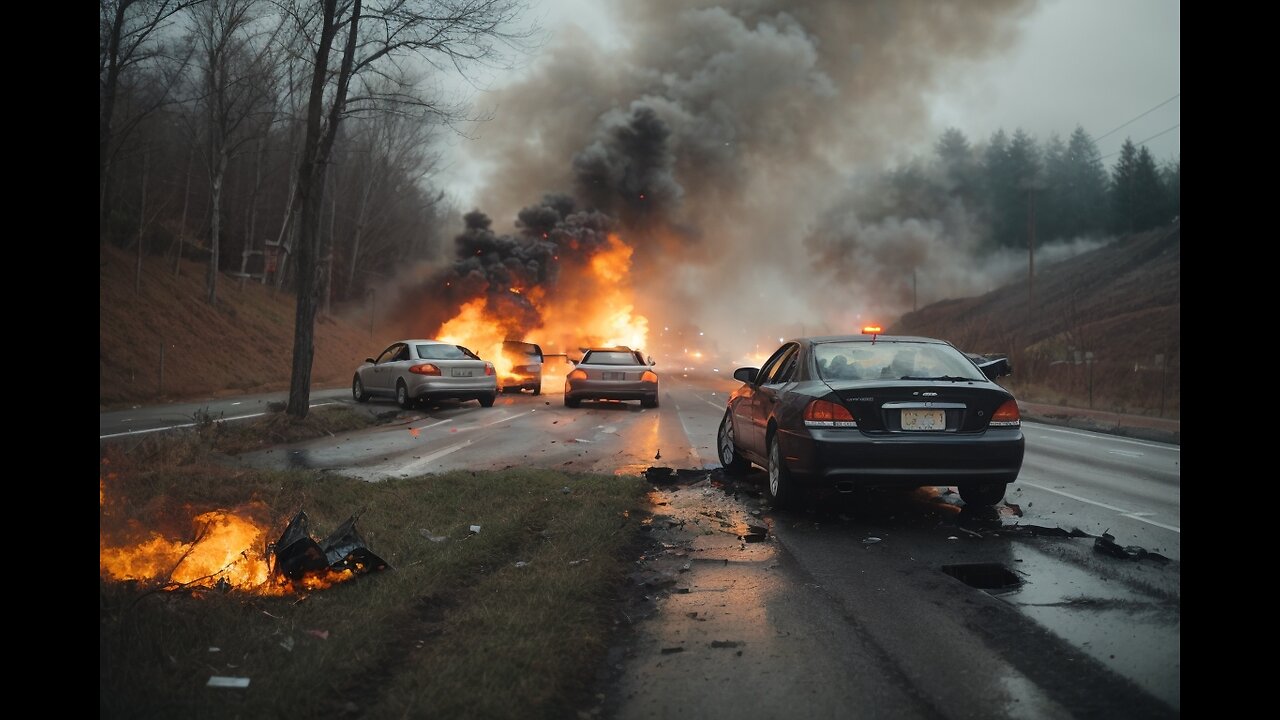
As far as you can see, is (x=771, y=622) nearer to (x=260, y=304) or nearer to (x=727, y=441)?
(x=727, y=441)

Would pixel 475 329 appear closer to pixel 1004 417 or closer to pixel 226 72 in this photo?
pixel 226 72

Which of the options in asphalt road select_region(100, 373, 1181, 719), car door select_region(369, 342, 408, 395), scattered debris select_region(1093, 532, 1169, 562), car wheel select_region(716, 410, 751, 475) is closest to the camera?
asphalt road select_region(100, 373, 1181, 719)

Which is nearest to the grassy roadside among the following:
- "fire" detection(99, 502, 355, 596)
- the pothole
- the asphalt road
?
"fire" detection(99, 502, 355, 596)

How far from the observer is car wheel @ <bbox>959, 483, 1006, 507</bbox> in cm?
673

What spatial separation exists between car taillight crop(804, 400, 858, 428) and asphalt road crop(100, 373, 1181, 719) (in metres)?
0.81

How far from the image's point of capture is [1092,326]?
143 feet

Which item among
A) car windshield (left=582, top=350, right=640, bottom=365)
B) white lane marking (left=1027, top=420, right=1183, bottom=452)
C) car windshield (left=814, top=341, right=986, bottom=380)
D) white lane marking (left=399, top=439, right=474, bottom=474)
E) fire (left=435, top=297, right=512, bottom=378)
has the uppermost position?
fire (left=435, top=297, right=512, bottom=378)

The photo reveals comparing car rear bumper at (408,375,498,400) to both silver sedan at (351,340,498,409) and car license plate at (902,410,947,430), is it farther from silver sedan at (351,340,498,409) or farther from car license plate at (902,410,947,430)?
car license plate at (902,410,947,430)

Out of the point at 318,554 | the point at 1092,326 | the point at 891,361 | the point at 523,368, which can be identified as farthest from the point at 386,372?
the point at 1092,326

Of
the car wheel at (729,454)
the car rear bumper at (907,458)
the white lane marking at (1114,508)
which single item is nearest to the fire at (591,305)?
the car wheel at (729,454)

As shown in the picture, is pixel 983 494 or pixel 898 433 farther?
pixel 983 494

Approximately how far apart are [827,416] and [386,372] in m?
13.9
